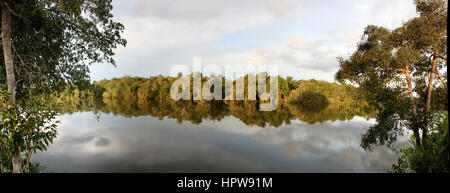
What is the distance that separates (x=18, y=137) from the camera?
3727mm

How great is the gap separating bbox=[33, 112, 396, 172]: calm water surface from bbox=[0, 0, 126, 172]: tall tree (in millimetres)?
→ 6293

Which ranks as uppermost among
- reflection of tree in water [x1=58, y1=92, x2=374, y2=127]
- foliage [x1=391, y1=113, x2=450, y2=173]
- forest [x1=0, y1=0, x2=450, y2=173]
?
forest [x1=0, y1=0, x2=450, y2=173]

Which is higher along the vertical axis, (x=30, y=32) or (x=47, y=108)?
(x=30, y=32)

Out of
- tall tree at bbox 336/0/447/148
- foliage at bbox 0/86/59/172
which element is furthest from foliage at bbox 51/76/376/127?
foliage at bbox 0/86/59/172

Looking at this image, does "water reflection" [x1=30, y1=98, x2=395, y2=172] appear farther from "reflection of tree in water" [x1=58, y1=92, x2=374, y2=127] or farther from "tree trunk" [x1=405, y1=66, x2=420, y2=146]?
"reflection of tree in water" [x1=58, y1=92, x2=374, y2=127]

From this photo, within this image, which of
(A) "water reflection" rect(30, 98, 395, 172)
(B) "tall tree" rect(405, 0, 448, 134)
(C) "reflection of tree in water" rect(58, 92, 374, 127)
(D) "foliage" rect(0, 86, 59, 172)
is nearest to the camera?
(D) "foliage" rect(0, 86, 59, 172)

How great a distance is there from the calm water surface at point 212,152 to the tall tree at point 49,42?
20.6 feet

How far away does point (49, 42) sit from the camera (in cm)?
545

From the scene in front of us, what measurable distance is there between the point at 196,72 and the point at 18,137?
57903 millimetres

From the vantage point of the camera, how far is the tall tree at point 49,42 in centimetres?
433

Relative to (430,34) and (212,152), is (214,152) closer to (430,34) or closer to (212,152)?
(212,152)

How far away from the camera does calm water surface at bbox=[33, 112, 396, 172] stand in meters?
10.5
